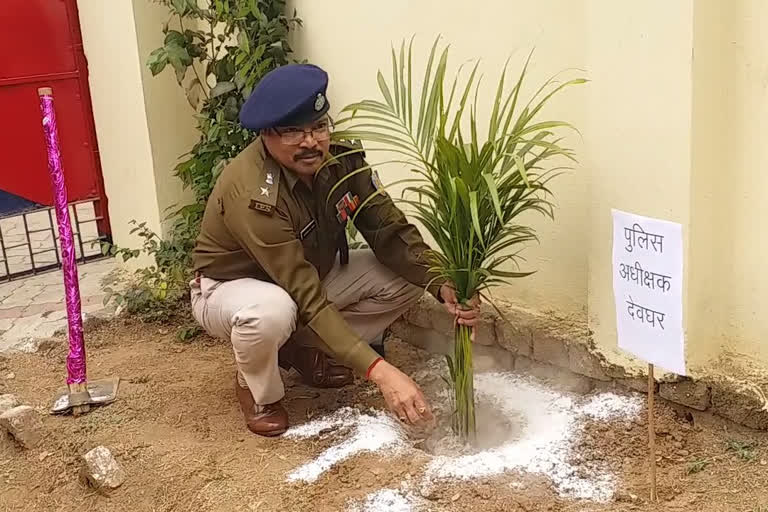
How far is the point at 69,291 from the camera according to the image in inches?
135

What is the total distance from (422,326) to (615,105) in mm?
1450

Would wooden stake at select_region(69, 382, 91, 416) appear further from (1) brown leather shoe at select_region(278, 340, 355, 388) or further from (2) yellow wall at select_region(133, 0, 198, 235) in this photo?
(2) yellow wall at select_region(133, 0, 198, 235)

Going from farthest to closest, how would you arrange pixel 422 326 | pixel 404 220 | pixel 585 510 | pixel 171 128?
pixel 171 128, pixel 422 326, pixel 404 220, pixel 585 510

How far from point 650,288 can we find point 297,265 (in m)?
1.17

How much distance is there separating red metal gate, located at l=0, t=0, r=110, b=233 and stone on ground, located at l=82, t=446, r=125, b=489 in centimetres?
274

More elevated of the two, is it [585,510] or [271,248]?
[271,248]

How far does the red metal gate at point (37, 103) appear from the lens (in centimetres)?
510

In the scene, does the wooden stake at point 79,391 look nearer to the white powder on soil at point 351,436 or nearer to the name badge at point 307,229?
the white powder on soil at point 351,436

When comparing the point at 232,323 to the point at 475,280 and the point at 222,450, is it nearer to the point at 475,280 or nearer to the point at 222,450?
the point at 222,450

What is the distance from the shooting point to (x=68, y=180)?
5.34 metres

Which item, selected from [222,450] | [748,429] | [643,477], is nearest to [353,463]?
[222,450]

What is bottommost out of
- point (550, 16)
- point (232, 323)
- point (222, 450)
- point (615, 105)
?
point (222, 450)

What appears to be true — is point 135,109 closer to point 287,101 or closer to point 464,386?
point 287,101

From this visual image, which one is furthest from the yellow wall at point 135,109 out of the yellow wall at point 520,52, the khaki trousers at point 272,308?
the khaki trousers at point 272,308
